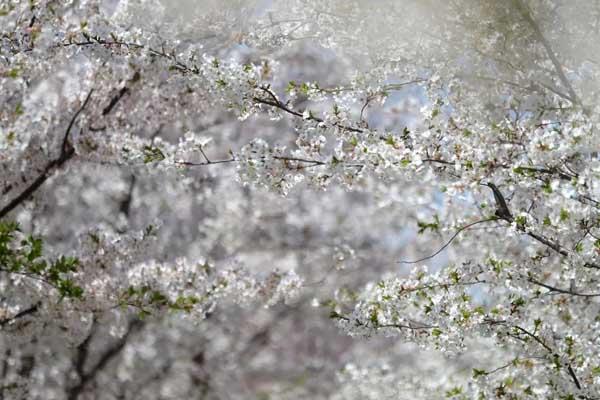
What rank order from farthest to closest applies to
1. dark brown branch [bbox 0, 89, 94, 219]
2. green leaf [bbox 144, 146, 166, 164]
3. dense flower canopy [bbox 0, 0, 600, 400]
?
1. dark brown branch [bbox 0, 89, 94, 219]
2. green leaf [bbox 144, 146, 166, 164]
3. dense flower canopy [bbox 0, 0, 600, 400]

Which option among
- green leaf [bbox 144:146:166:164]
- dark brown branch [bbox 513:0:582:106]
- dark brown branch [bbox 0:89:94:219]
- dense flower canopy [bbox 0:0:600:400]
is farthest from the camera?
dark brown branch [bbox 0:89:94:219]

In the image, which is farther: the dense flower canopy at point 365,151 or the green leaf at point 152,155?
the green leaf at point 152,155

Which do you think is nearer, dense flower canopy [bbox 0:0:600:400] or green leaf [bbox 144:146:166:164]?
dense flower canopy [bbox 0:0:600:400]

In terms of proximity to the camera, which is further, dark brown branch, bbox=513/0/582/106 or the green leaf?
dark brown branch, bbox=513/0/582/106

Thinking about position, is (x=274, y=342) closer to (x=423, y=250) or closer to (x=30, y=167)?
(x=423, y=250)

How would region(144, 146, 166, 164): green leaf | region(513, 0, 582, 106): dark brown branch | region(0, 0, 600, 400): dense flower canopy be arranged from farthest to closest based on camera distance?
region(513, 0, 582, 106): dark brown branch, region(144, 146, 166, 164): green leaf, region(0, 0, 600, 400): dense flower canopy

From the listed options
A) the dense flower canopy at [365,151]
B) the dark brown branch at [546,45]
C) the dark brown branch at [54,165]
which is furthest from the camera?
the dark brown branch at [54,165]

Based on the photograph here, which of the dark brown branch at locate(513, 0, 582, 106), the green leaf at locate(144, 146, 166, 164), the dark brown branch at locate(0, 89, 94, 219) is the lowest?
the dark brown branch at locate(0, 89, 94, 219)

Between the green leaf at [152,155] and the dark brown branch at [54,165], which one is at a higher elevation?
the green leaf at [152,155]

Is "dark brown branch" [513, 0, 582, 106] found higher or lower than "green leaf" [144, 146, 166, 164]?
higher

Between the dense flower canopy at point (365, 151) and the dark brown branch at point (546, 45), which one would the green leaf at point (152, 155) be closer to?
the dense flower canopy at point (365, 151)

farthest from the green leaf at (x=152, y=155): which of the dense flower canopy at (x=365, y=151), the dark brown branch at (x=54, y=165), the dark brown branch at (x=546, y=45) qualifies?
the dark brown branch at (x=546, y=45)

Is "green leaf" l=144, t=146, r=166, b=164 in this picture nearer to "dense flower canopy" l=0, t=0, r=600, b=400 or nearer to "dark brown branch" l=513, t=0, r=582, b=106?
"dense flower canopy" l=0, t=0, r=600, b=400

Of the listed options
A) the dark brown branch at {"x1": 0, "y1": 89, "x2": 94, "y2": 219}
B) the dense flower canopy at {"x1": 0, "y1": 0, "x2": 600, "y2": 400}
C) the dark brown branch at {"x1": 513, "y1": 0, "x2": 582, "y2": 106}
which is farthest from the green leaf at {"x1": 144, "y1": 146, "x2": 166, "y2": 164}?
the dark brown branch at {"x1": 513, "y1": 0, "x2": 582, "y2": 106}
